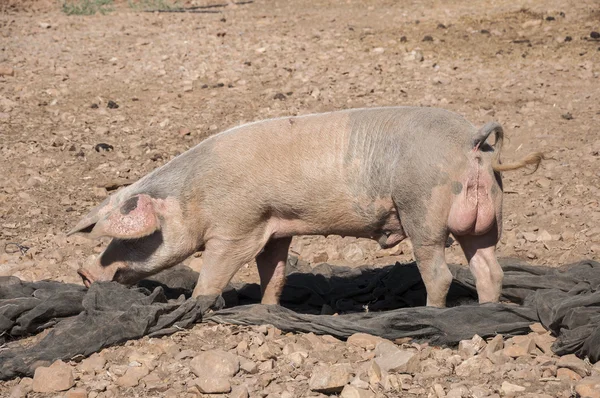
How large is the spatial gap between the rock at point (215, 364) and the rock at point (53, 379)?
27.8 inches

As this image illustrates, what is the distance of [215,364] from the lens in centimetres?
523

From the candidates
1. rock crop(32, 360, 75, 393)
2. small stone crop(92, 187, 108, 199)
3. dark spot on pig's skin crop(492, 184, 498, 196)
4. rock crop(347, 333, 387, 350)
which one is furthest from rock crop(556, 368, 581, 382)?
small stone crop(92, 187, 108, 199)

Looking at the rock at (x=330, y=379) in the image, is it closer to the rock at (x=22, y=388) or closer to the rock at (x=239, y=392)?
the rock at (x=239, y=392)

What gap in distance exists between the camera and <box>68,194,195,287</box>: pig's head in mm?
6402

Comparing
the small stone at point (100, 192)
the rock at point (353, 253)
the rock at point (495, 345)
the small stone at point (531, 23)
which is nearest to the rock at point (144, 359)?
the rock at point (495, 345)

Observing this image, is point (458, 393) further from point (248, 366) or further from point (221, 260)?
point (221, 260)

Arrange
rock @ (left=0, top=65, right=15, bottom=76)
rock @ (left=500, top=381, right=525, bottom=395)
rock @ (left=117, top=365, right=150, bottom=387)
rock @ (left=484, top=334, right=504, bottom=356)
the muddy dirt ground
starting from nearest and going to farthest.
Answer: rock @ (left=500, top=381, right=525, bottom=395) < rock @ (left=117, top=365, right=150, bottom=387) < rock @ (left=484, top=334, right=504, bottom=356) < the muddy dirt ground < rock @ (left=0, top=65, right=15, bottom=76)

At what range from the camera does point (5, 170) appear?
995 centimetres

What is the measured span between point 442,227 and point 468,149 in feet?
1.72

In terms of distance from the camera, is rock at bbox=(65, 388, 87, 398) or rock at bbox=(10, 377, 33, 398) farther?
rock at bbox=(10, 377, 33, 398)

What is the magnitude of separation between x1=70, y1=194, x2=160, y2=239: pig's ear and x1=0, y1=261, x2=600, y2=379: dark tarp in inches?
14.3

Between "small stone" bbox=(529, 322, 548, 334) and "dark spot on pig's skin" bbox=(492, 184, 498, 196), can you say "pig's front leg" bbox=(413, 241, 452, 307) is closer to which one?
"dark spot on pig's skin" bbox=(492, 184, 498, 196)

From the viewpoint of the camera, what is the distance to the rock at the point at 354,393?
15.6 feet

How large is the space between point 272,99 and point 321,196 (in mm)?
5670
